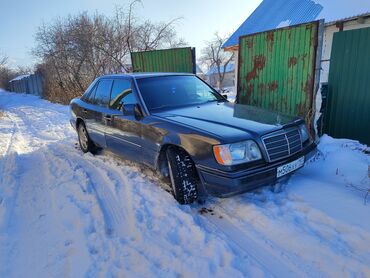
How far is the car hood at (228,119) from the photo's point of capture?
328 centimetres

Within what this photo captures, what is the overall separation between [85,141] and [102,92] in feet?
4.27

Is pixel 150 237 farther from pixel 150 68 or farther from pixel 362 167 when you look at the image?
pixel 150 68

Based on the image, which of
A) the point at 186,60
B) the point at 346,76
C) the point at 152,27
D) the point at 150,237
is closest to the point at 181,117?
the point at 150,237

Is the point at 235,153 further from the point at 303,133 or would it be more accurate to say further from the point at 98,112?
the point at 98,112

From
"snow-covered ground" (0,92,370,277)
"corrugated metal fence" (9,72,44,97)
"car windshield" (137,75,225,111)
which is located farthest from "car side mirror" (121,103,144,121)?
"corrugated metal fence" (9,72,44,97)

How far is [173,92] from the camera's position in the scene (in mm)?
4484

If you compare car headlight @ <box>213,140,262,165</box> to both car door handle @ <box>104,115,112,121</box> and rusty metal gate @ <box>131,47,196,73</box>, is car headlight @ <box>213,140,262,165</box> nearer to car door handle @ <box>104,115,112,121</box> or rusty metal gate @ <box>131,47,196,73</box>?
car door handle @ <box>104,115,112,121</box>

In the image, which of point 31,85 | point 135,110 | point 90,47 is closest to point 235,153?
point 135,110

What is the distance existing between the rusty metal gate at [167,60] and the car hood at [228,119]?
5307 millimetres

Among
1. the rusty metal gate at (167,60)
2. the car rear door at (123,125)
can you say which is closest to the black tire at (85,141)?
the car rear door at (123,125)

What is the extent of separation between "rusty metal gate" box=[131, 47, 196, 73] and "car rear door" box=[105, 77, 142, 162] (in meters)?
4.81

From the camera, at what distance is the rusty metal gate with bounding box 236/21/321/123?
5.54 metres

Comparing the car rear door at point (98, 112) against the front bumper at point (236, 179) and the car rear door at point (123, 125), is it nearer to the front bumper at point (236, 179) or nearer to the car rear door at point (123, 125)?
the car rear door at point (123, 125)

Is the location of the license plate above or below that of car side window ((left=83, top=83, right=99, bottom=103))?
below
